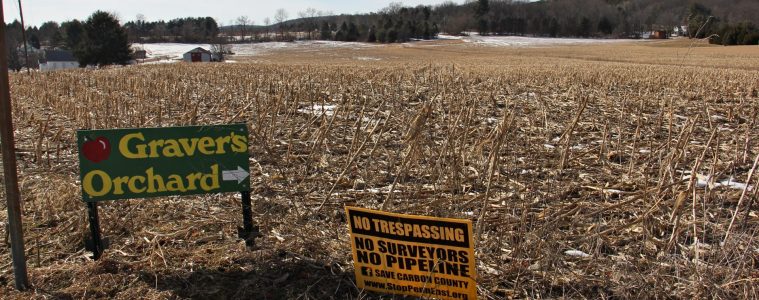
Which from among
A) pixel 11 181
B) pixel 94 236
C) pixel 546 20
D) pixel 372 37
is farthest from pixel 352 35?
pixel 11 181

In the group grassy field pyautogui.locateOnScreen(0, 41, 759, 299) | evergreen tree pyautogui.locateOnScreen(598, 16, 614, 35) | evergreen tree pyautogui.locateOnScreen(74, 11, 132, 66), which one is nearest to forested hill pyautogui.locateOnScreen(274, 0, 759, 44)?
evergreen tree pyautogui.locateOnScreen(598, 16, 614, 35)

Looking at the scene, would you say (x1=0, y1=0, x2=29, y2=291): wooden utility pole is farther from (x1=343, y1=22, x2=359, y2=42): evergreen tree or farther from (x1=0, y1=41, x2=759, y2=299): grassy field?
(x1=343, y1=22, x2=359, y2=42): evergreen tree

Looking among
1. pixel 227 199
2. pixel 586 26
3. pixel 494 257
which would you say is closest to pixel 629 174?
pixel 494 257

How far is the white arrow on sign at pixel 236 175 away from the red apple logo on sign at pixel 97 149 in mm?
695

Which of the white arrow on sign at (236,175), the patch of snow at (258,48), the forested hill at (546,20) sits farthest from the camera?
the forested hill at (546,20)

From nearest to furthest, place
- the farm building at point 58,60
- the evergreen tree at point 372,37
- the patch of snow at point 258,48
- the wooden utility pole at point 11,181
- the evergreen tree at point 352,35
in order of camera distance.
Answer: the wooden utility pole at point 11,181
the farm building at point 58,60
the patch of snow at point 258,48
the evergreen tree at point 372,37
the evergreen tree at point 352,35

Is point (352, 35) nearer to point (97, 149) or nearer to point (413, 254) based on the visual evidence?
point (97, 149)

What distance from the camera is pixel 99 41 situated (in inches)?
2073

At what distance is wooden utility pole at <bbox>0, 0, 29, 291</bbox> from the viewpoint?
117 inches

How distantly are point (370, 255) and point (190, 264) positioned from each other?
1.21 metres

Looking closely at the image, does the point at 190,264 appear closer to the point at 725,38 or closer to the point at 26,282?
the point at 26,282

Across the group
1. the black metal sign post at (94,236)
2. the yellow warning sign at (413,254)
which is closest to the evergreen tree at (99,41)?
the black metal sign post at (94,236)

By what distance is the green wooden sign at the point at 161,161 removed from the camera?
130 inches

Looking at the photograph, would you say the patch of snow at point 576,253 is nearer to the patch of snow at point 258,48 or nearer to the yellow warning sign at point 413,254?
the yellow warning sign at point 413,254
